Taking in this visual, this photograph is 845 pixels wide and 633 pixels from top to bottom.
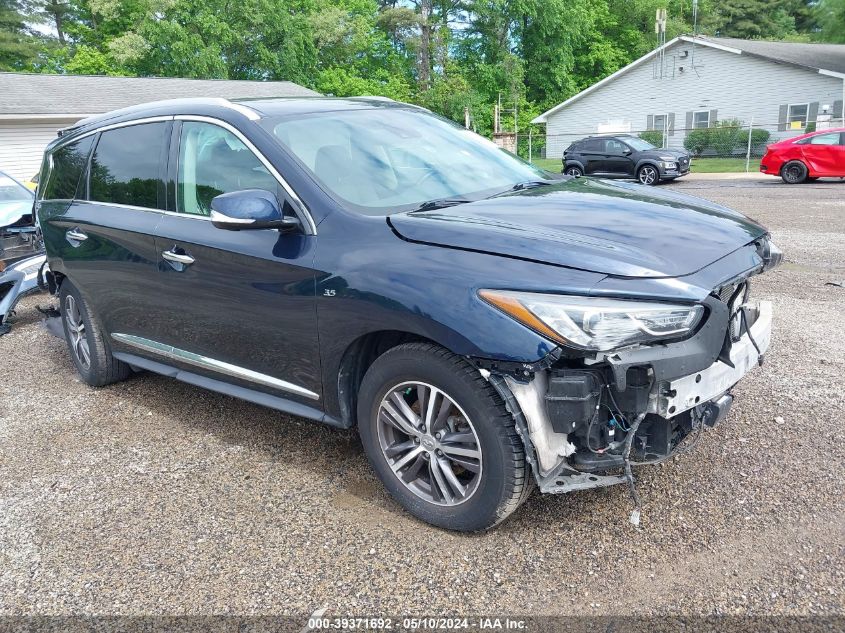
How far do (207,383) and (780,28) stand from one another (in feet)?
221

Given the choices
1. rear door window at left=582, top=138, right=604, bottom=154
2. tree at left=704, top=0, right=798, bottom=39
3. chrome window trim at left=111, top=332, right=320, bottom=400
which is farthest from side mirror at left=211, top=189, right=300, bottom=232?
tree at left=704, top=0, right=798, bottom=39

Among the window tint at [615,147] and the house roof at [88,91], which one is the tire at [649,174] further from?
the house roof at [88,91]

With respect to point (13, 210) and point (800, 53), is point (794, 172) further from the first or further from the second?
point (800, 53)

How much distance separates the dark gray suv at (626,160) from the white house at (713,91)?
876cm

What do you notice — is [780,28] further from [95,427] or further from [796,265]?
[95,427]

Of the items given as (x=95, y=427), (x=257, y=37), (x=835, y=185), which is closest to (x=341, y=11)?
(x=257, y=37)

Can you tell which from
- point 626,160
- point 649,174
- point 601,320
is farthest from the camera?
point 626,160

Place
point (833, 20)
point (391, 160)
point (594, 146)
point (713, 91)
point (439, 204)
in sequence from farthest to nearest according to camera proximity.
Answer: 1. point (833, 20)
2. point (713, 91)
3. point (594, 146)
4. point (391, 160)
5. point (439, 204)

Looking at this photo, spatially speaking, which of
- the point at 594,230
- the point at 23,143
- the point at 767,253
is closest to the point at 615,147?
the point at 23,143

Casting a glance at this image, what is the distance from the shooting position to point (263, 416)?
4.45 meters

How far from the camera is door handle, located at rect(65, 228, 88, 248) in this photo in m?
4.63

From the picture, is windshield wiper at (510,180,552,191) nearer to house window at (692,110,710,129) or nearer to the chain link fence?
the chain link fence

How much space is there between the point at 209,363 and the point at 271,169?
1.15 metres

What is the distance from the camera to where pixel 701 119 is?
3569cm
